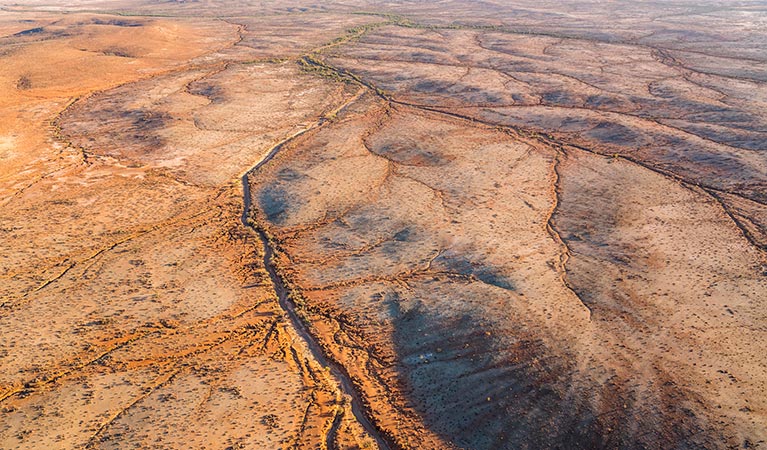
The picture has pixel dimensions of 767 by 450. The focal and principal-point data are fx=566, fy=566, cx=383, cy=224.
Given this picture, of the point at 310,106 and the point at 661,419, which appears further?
the point at 310,106

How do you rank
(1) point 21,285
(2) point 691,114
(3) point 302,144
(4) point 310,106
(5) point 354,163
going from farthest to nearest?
(4) point 310,106 < (2) point 691,114 < (3) point 302,144 < (5) point 354,163 < (1) point 21,285

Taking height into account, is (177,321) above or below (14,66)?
below

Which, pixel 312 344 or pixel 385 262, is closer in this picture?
pixel 312 344

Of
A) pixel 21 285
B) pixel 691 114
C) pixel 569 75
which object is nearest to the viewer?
pixel 21 285

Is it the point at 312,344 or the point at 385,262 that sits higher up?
the point at 385,262

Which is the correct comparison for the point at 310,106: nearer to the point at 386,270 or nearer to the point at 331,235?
the point at 331,235

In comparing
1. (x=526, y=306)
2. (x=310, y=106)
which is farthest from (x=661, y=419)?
(x=310, y=106)

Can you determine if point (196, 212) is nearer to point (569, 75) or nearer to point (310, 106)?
point (310, 106)
